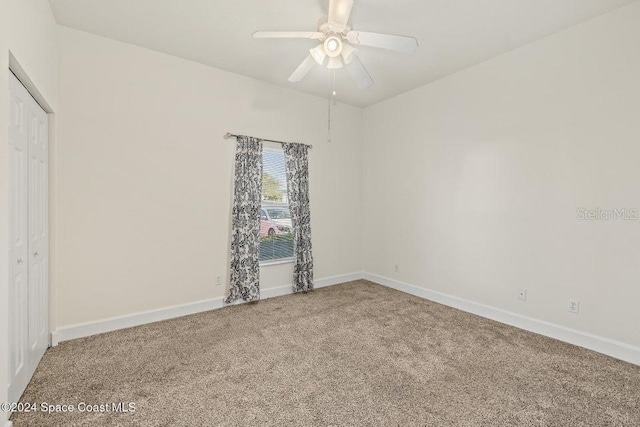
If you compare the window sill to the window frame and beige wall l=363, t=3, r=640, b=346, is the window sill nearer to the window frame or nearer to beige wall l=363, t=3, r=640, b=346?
the window frame

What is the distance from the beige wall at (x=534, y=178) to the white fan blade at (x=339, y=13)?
2.14 metres

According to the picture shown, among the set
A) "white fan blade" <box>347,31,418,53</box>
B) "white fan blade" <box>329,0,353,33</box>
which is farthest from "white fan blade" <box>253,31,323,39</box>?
"white fan blade" <box>347,31,418,53</box>

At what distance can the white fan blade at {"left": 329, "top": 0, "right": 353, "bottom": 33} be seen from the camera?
2021 mm

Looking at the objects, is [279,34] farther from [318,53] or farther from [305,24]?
[305,24]

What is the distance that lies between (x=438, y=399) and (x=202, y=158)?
3.30 metres

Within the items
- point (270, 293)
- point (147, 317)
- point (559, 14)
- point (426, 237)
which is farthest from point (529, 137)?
point (147, 317)

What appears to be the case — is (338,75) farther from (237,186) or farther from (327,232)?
(327,232)

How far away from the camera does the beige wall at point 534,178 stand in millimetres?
2539

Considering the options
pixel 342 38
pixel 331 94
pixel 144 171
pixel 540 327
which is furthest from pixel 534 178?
pixel 144 171

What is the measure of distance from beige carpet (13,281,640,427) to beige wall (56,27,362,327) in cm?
53

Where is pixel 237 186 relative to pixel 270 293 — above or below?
above

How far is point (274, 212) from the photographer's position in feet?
14.0

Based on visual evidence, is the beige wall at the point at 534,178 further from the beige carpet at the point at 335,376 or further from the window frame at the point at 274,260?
the window frame at the point at 274,260

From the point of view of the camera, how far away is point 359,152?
5.09 meters
